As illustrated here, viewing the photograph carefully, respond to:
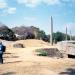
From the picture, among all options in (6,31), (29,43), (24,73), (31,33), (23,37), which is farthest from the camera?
(31,33)

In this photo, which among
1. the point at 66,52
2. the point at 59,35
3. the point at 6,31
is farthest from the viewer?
the point at 59,35

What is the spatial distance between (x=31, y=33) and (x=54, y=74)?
53.9 m

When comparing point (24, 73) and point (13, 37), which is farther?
point (13, 37)

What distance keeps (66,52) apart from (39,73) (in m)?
8.00

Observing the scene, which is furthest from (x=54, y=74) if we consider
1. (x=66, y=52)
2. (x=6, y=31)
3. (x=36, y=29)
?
(x=36, y=29)

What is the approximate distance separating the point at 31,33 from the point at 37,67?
5248 cm

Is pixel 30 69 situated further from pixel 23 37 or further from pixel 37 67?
pixel 23 37

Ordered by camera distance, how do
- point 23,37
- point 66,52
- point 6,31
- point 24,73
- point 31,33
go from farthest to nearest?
1. point 31,33
2. point 23,37
3. point 6,31
4. point 66,52
5. point 24,73

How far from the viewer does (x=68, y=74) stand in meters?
10.9

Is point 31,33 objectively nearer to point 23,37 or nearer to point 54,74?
point 23,37

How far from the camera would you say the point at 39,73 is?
10.7m

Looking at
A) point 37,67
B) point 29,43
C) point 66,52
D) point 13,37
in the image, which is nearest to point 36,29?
point 13,37

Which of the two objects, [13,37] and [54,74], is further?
[13,37]

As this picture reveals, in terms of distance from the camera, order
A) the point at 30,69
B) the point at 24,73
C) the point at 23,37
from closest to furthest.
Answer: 1. the point at 24,73
2. the point at 30,69
3. the point at 23,37
